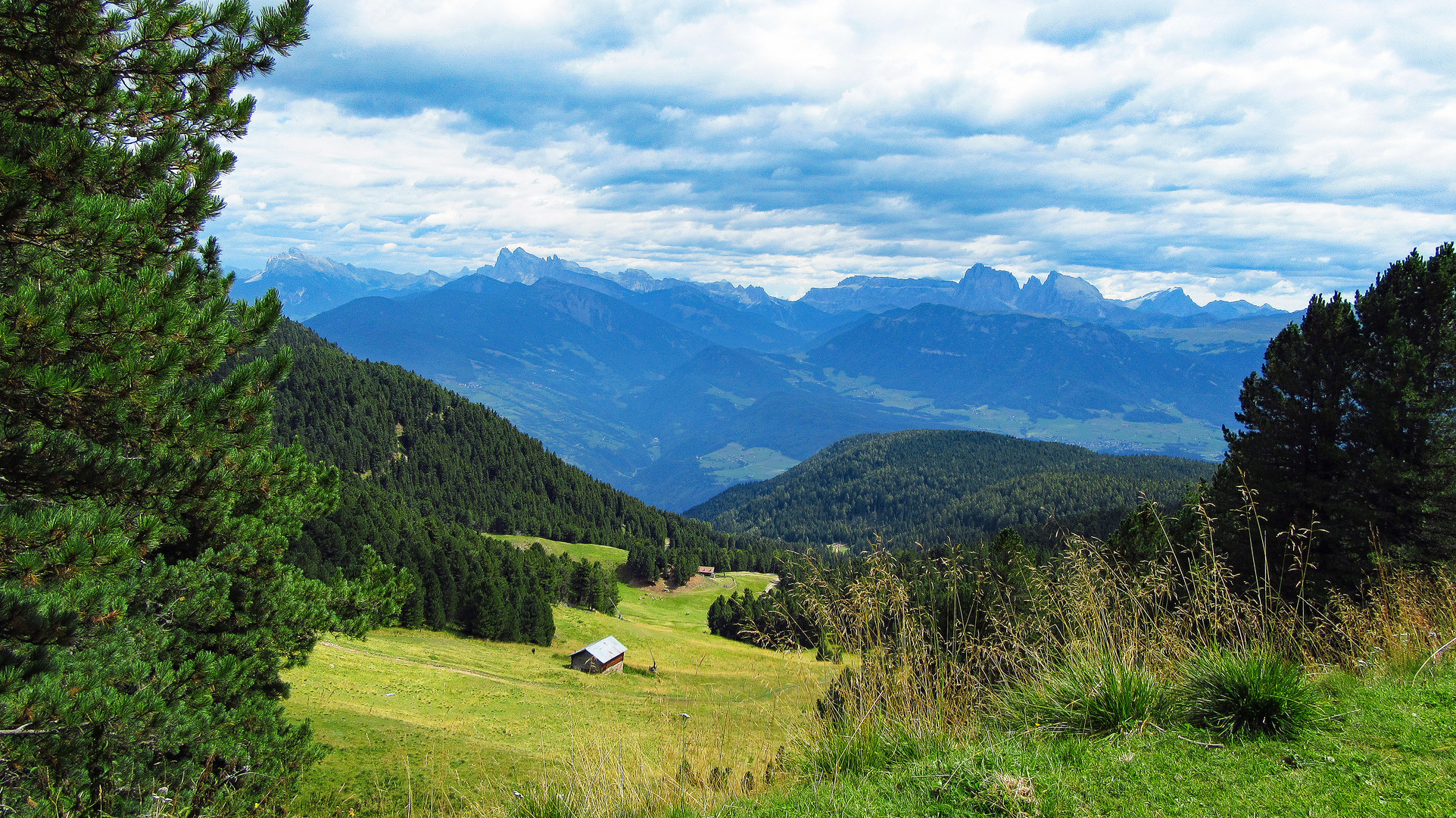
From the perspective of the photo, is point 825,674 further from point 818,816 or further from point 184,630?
point 184,630

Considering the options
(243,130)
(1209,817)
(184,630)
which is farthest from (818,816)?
(184,630)

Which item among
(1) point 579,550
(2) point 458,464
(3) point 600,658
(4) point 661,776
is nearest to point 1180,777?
(4) point 661,776

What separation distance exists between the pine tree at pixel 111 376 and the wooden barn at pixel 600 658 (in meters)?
37.9

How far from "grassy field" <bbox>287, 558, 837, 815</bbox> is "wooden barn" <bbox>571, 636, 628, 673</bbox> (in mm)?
900

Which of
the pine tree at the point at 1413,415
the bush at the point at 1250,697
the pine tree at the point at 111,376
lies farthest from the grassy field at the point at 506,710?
the pine tree at the point at 1413,415

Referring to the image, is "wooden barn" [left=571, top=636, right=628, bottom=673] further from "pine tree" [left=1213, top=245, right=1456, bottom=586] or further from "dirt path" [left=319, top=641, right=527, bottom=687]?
"pine tree" [left=1213, top=245, right=1456, bottom=586]

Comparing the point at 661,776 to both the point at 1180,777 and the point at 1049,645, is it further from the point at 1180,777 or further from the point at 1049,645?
the point at 1049,645

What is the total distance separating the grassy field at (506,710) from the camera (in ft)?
16.9

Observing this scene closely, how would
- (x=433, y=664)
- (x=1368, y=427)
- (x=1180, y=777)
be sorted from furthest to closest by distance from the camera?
(x=433, y=664) < (x=1368, y=427) < (x=1180, y=777)

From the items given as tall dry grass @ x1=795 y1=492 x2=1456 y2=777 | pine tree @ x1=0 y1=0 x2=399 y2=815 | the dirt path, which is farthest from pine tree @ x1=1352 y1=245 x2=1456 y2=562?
the dirt path

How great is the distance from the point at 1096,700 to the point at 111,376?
7.30 meters

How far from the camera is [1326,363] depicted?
703 inches

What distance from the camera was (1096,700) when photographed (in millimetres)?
4672

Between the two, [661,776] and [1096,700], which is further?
[1096,700]
